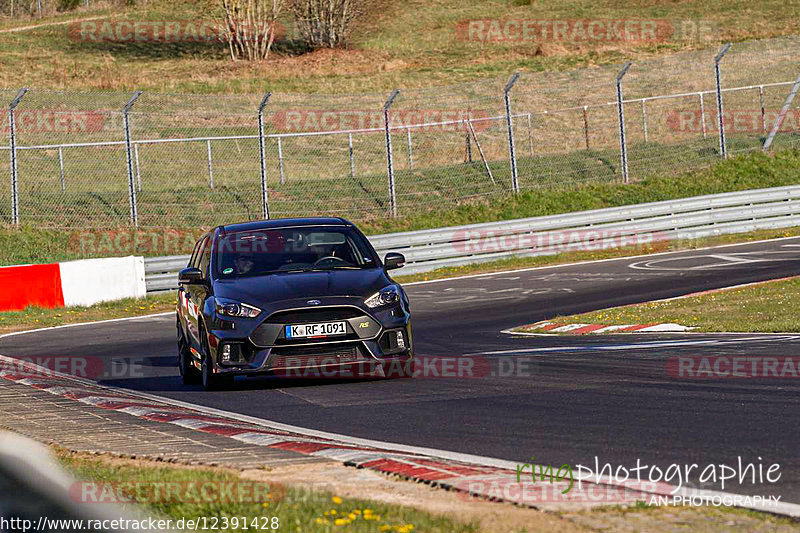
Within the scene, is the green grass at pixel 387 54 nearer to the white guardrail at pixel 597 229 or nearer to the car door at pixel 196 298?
the white guardrail at pixel 597 229

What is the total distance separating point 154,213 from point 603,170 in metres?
12.3

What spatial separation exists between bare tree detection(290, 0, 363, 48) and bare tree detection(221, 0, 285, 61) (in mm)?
1691

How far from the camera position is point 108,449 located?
8.02 m

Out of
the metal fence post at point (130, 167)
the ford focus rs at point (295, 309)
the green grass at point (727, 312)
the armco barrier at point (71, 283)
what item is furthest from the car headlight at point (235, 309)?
the metal fence post at point (130, 167)

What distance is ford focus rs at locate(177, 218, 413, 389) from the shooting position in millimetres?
10930

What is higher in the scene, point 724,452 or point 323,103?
point 323,103

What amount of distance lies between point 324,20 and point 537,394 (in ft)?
155

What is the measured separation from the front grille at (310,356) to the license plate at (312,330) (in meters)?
0.11

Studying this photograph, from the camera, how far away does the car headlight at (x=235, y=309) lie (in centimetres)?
1105

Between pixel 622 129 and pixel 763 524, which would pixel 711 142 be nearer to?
pixel 622 129

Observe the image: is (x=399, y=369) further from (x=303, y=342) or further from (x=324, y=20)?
(x=324, y=20)

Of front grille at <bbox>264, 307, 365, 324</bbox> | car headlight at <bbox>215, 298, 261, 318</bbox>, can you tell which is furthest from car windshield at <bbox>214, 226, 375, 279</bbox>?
front grille at <bbox>264, 307, 365, 324</bbox>

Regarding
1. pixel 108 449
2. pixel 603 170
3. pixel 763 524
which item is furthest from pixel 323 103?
pixel 763 524

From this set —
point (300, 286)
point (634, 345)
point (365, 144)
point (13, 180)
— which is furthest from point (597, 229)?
point (300, 286)
